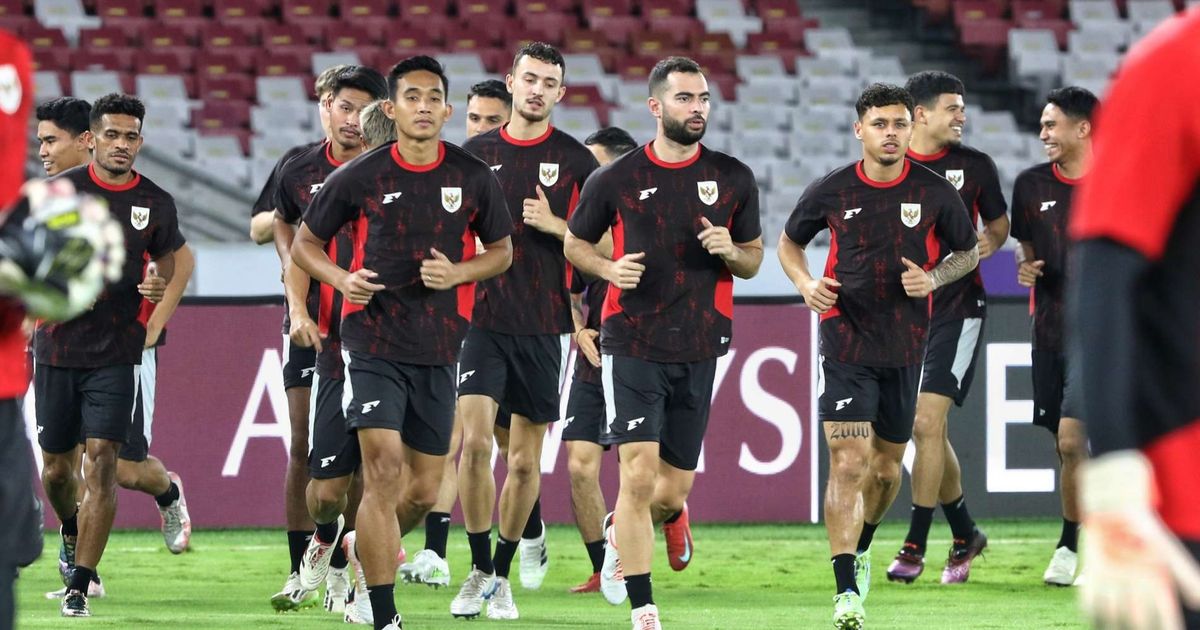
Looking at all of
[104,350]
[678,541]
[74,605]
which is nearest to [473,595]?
[678,541]

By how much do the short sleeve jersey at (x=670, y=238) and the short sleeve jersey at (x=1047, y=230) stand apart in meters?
2.43

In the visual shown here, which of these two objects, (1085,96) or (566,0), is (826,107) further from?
(1085,96)

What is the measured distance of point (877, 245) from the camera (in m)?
7.93

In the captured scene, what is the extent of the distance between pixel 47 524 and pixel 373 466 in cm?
532

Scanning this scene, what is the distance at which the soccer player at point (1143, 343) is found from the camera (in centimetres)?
232

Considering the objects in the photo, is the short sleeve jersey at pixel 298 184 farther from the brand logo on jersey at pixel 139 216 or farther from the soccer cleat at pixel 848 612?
the soccer cleat at pixel 848 612

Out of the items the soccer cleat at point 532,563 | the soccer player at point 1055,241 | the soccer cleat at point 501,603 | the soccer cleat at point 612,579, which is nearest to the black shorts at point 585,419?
the soccer cleat at point 612,579

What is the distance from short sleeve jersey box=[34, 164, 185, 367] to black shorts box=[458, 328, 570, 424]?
4.79ft

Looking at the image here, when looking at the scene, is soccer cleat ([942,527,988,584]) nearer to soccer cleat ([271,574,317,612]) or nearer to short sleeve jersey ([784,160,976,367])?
short sleeve jersey ([784,160,976,367])

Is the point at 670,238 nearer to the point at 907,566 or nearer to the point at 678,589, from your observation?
the point at 678,589

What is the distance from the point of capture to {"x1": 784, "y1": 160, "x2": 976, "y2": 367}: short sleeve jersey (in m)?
7.84

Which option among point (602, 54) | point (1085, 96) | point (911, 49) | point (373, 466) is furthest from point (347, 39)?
point (373, 466)

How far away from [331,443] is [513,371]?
45.3 inches

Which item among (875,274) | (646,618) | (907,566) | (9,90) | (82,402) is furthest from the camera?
(907,566)
